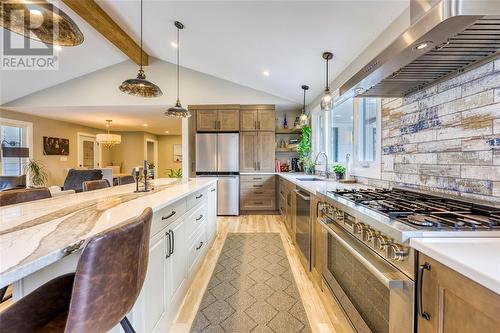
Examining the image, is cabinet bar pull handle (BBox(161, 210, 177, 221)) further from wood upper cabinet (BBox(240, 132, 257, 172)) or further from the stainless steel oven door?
wood upper cabinet (BBox(240, 132, 257, 172))

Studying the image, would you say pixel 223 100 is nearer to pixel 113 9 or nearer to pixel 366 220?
pixel 113 9

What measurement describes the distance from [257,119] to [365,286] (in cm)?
430

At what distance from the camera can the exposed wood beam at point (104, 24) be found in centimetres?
311

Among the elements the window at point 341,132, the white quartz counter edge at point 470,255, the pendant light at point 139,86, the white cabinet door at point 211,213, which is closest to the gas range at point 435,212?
the white quartz counter edge at point 470,255

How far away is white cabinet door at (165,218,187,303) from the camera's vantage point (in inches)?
63.7

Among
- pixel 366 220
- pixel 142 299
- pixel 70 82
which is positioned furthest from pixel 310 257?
pixel 70 82

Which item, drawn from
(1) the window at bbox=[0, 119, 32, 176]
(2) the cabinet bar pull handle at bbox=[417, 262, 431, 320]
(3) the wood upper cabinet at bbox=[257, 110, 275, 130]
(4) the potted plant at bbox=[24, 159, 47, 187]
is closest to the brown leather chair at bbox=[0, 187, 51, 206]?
(2) the cabinet bar pull handle at bbox=[417, 262, 431, 320]

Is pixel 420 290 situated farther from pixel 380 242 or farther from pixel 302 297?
pixel 302 297

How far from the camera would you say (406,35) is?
1.03 meters

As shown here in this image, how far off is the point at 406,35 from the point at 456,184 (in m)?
0.97

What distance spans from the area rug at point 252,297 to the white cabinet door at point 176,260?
0.87 feet

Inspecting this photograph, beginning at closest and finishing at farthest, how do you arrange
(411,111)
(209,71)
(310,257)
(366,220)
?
1. (366,220)
2. (411,111)
3. (310,257)
4. (209,71)

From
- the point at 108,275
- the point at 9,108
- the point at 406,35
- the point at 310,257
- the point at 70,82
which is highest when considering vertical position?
the point at 70,82

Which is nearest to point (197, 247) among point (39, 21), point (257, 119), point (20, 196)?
point (20, 196)
